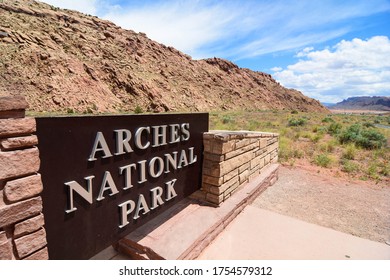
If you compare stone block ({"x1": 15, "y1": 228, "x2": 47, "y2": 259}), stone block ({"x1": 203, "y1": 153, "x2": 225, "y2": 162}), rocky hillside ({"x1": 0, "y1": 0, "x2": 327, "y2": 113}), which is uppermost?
rocky hillside ({"x1": 0, "y1": 0, "x2": 327, "y2": 113})

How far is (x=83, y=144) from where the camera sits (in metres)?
2.26

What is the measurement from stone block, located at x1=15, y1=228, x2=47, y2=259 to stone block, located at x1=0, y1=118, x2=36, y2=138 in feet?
2.56

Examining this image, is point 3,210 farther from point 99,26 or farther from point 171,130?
point 99,26

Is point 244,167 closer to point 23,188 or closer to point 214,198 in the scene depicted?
point 214,198

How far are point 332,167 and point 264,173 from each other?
3.41 metres

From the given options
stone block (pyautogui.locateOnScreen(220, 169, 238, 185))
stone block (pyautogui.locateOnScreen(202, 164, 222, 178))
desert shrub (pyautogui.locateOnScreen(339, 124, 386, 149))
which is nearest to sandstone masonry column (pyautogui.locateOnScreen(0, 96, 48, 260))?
stone block (pyautogui.locateOnScreen(202, 164, 222, 178))

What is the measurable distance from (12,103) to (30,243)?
1.06m

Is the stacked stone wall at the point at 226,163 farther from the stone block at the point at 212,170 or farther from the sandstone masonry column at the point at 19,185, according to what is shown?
the sandstone masonry column at the point at 19,185

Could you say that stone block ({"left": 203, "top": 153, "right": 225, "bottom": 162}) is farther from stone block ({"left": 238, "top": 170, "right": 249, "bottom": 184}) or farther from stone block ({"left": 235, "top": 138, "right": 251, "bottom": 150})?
stone block ({"left": 238, "top": 170, "right": 249, "bottom": 184})

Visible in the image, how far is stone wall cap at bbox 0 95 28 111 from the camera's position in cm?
169

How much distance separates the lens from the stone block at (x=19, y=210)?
172 centimetres

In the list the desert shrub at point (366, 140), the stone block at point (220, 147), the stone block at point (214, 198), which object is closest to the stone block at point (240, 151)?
the stone block at point (220, 147)

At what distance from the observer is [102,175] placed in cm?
246

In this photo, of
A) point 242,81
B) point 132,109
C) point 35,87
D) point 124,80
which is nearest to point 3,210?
point 35,87
